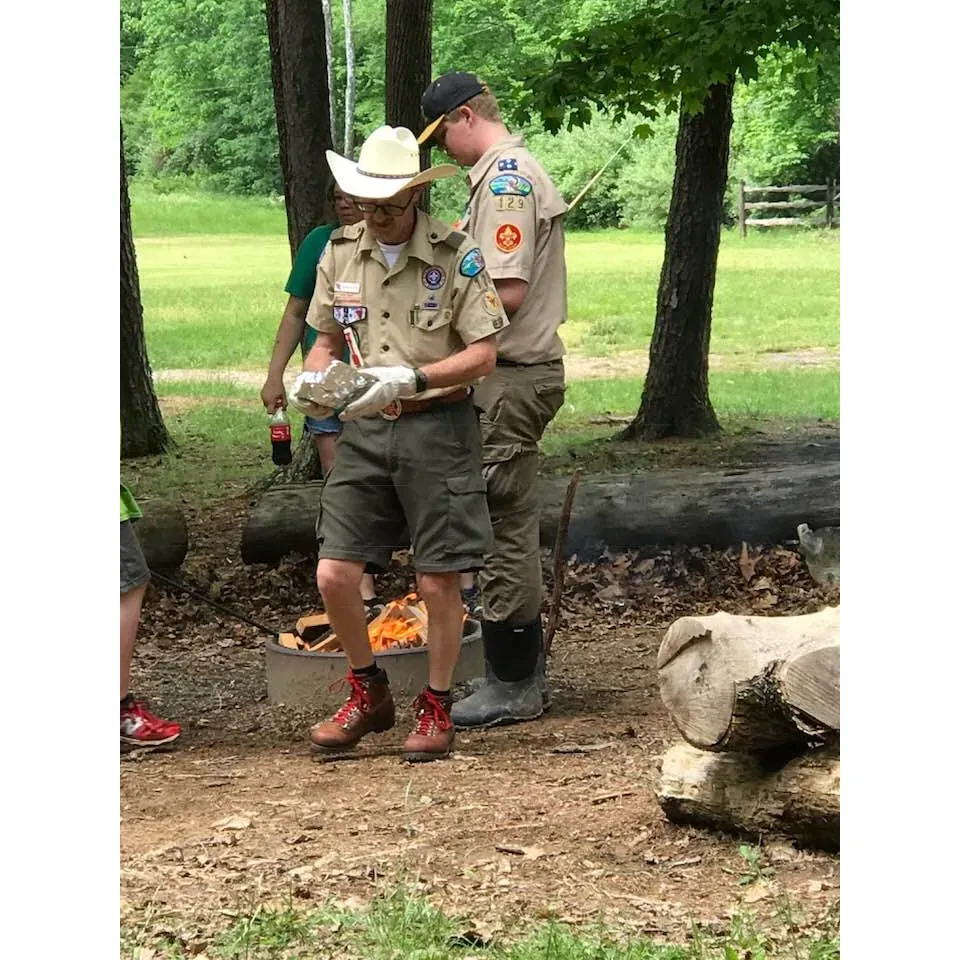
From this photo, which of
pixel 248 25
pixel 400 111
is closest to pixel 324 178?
pixel 400 111

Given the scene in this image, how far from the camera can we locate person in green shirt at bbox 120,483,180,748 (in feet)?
15.1

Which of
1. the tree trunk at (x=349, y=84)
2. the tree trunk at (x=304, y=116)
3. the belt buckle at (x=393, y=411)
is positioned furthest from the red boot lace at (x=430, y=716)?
the tree trunk at (x=349, y=84)

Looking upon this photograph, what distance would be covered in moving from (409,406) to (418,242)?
451 mm

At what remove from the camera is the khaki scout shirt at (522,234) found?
470 centimetres

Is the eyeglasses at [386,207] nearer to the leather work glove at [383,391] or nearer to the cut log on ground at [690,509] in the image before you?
the leather work glove at [383,391]

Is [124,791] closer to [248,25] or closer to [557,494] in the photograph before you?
[557,494]

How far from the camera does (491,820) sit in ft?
12.9

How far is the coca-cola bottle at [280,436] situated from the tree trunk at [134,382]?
3884 millimetres

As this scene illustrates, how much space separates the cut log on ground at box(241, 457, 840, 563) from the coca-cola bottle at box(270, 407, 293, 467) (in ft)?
3.79

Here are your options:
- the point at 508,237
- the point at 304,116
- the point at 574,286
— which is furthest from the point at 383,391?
the point at 574,286

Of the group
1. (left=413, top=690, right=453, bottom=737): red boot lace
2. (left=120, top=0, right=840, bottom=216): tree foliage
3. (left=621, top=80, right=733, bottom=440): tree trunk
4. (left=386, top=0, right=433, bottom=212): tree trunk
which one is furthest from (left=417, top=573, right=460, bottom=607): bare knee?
(left=120, top=0, right=840, bottom=216): tree foliage

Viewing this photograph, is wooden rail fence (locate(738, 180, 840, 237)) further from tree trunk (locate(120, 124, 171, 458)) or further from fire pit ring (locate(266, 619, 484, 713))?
fire pit ring (locate(266, 619, 484, 713))

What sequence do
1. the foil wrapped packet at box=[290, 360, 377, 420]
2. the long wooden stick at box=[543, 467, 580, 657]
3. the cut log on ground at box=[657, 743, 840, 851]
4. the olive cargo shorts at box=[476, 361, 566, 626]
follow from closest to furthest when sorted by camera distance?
the cut log on ground at box=[657, 743, 840, 851], the foil wrapped packet at box=[290, 360, 377, 420], the olive cargo shorts at box=[476, 361, 566, 626], the long wooden stick at box=[543, 467, 580, 657]

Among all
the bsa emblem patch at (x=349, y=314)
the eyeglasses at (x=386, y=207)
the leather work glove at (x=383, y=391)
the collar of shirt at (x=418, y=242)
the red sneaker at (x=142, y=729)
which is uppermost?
the eyeglasses at (x=386, y=207)
